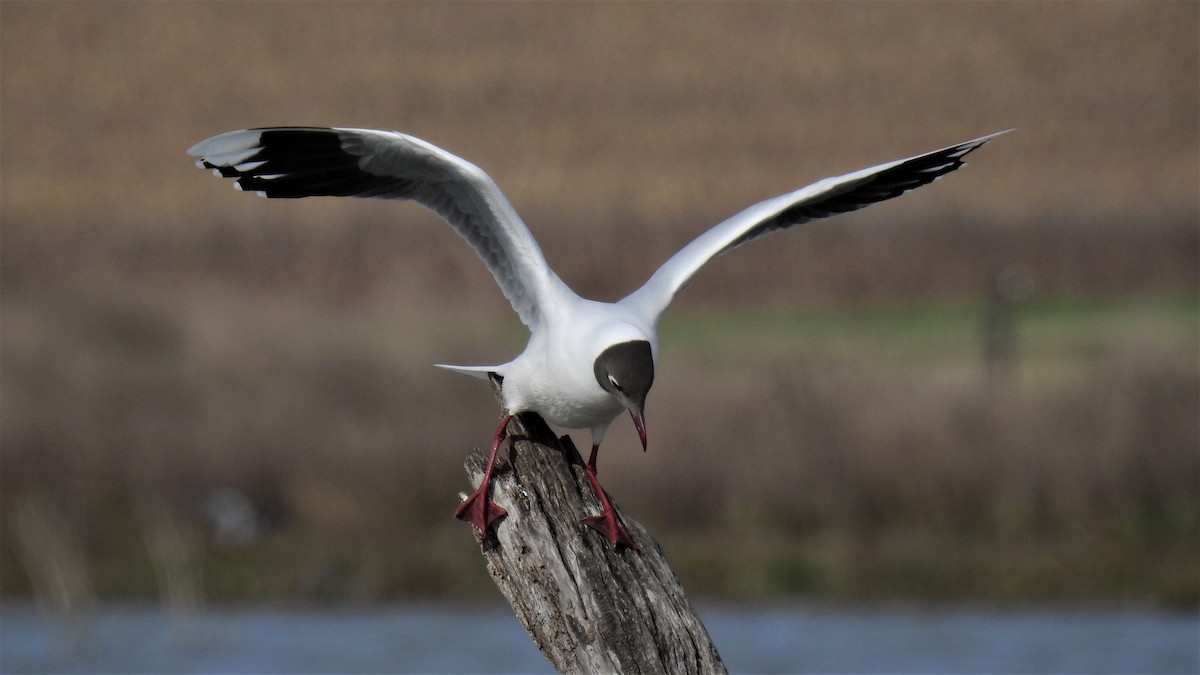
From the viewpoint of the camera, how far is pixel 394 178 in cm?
588

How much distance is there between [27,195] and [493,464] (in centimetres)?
3135

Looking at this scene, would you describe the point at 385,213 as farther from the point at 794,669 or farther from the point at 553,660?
the point at 553,660

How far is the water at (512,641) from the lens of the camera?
1500cm

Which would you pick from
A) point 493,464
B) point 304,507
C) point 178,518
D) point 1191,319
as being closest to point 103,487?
point 178,518

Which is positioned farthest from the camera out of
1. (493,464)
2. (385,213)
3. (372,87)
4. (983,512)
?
(372,87)

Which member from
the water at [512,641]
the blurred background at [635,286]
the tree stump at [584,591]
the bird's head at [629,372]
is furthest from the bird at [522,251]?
the blurred background at [635,286]

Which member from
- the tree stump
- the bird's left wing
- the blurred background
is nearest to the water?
the blurred background

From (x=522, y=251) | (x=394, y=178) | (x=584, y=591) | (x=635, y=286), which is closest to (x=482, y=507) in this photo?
(x=584, y=591)

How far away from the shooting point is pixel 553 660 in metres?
4.50

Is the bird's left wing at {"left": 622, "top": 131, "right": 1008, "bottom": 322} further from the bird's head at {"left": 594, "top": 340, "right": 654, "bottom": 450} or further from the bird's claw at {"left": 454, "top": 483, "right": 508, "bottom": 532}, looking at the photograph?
the bird's claw at {"left": 454, "top": 483, "right": 508, "bottom": 532}

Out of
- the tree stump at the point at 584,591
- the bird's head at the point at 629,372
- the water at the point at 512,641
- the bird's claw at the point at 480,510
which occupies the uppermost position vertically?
the bird's head at the point at 629,372

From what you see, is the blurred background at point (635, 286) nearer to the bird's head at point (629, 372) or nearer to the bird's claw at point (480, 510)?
the bird's head at point (629, 372)

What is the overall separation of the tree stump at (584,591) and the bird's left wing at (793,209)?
1.02 m

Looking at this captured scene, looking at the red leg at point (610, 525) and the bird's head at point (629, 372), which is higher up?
the bird's head at point (629, 372)
